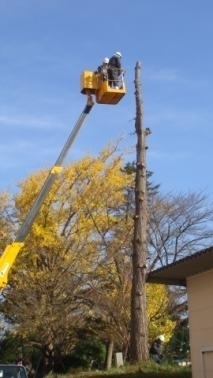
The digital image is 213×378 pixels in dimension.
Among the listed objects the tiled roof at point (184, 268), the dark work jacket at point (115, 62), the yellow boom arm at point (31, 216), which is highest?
the dark work jacket at point (115, 62)

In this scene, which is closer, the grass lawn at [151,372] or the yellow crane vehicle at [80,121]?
the yellow crane vehicle at [80,121]

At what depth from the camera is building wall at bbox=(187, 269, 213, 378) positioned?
16.9m

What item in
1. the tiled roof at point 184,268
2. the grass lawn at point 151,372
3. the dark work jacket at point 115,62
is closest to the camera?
the tiled roof at point 184,268

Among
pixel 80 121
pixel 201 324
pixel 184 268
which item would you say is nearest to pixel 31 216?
pixel 80 121

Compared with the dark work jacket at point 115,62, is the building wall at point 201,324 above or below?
below

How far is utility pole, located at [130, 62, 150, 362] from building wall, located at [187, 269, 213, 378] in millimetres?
3518

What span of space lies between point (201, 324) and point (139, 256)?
15.9 ft

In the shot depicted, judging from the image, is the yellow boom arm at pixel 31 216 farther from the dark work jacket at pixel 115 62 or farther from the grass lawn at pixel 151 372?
the grass lawn at pixel 151 372

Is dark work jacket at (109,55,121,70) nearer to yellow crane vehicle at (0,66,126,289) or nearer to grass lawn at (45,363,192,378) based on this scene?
yellow crane vehicle at (0,66,126,289)

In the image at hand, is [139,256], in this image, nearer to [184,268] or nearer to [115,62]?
[184,268]

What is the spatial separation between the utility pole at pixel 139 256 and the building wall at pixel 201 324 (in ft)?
11.5

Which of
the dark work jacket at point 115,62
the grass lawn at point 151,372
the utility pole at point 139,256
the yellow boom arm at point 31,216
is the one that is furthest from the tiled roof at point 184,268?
the dark work jacket at point 115,62

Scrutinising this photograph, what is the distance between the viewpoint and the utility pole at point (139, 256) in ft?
69.3

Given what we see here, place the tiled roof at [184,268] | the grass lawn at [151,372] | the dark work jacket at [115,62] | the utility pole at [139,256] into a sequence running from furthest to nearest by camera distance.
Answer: the utility pole at [139,256]
the grass lawn at [151,372]
the dark work jacket at [115,62]
the tiled roof at [184,268]
